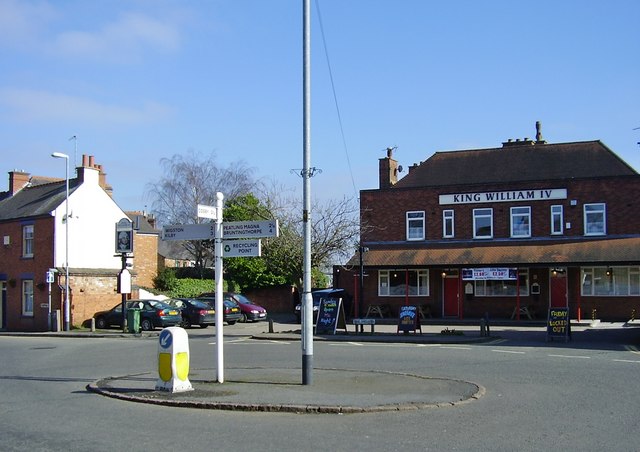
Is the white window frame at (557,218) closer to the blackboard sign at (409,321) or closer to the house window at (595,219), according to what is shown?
the house window at (595,219)

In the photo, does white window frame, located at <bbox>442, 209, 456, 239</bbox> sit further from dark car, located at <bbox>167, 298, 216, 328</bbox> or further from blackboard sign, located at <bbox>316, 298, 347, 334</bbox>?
dark car, located at <bbox>167, 298, 216, 328</bbox>

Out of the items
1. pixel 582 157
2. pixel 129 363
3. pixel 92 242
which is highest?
pixel 582 157

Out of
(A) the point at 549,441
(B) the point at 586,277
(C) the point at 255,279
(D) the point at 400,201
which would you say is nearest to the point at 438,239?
(D) the point at 400,201

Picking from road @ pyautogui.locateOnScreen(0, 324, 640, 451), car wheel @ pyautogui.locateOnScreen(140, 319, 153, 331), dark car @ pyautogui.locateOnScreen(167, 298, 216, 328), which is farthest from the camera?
dark car @ pyautogui.locateOnScreen(167, 298, 216, 328)

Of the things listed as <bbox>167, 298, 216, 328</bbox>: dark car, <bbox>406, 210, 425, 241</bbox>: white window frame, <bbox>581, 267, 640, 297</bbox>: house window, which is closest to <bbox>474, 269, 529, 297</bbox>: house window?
<bbox>581, 267, 640, 297</bbox>: house window

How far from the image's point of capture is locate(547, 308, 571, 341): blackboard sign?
937 inches

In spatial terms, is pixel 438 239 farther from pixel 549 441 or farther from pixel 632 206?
pixel 549 441

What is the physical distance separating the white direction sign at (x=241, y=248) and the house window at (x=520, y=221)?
2589cm

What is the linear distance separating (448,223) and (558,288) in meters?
6.47

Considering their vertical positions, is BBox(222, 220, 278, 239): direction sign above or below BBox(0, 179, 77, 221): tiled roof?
below

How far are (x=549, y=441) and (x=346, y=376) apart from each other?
6.41 metres

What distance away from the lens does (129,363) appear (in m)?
19.1

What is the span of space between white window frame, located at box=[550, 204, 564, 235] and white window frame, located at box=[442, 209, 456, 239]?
4956 mm

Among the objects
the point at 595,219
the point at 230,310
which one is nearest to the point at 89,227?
the point at 230,310
